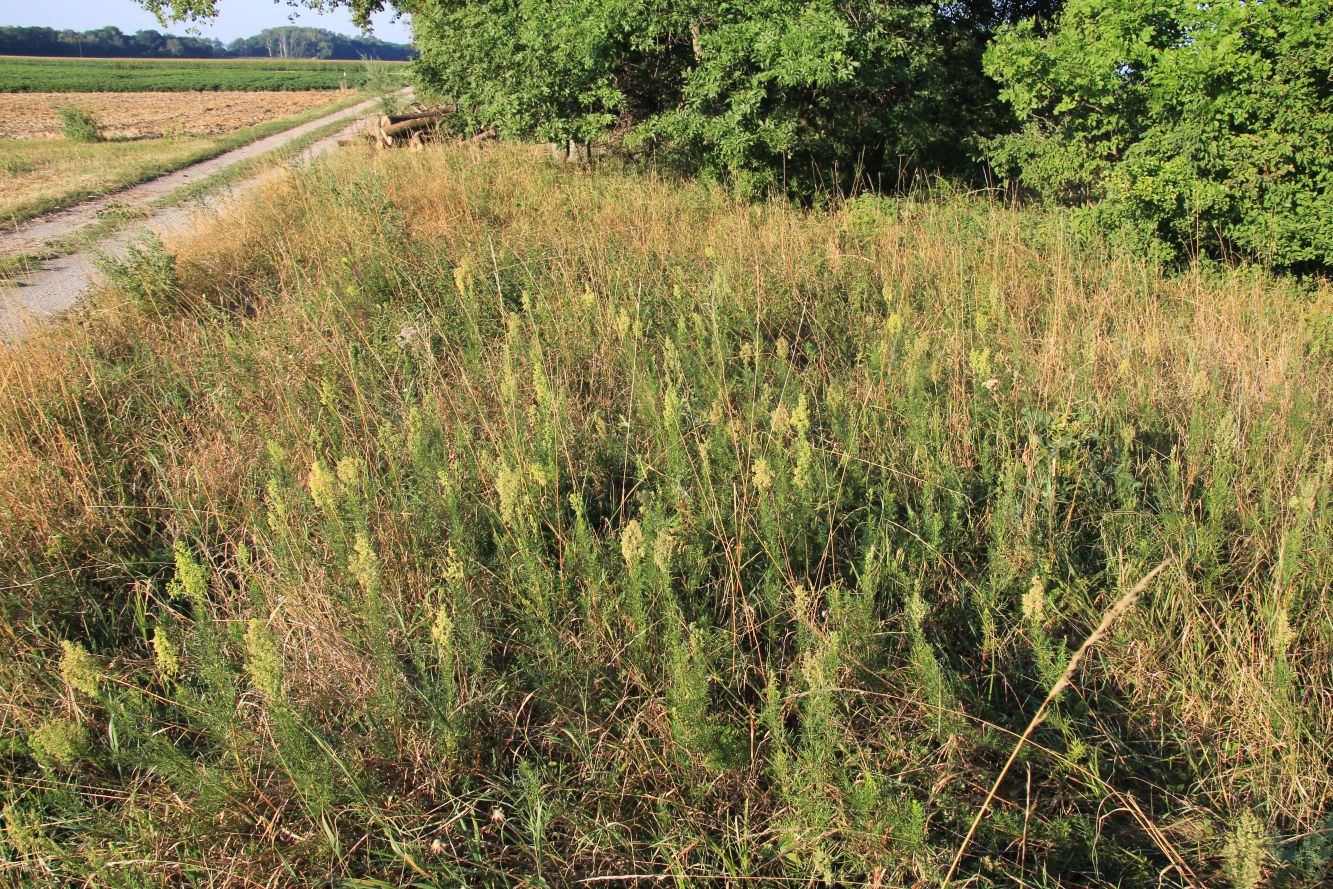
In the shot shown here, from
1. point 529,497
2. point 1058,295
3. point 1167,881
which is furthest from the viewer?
point 1058,295

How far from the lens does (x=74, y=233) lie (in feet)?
28.5

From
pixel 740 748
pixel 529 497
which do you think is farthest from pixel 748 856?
pixel 529 497

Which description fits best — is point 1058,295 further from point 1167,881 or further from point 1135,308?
point 1167,881

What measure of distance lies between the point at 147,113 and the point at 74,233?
83.7 feet

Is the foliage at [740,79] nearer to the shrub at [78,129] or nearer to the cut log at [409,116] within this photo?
the cut log at [409,116]

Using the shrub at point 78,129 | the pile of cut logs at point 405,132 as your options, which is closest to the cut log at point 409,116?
the pile of cut logs at point 405,132

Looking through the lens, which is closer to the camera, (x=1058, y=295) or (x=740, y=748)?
(x=740, y=748)

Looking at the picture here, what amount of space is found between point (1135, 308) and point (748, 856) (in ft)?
15.1

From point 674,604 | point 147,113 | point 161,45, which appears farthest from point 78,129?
point 161,45

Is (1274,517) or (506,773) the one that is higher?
(1274,517)

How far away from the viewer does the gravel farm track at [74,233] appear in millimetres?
6144

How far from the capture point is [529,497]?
3150mm

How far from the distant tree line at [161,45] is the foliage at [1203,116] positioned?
225 ft

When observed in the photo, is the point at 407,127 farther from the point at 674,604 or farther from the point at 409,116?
the point at 674,604
